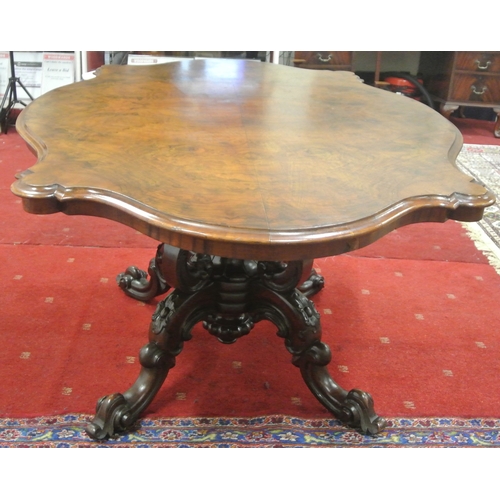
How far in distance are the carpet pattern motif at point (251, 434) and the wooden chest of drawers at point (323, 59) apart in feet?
7.51

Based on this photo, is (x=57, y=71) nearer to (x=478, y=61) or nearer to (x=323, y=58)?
(x=323, y=58)

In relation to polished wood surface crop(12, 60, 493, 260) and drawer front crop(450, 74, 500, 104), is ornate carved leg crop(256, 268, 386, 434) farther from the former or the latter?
drawer front crop(450, 74, 500, 104)

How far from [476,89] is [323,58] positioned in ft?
3.07

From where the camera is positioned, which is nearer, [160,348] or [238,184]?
[238,184]

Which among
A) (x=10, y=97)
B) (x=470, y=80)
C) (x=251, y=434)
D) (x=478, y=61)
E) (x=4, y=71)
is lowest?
(x=251, y=434)

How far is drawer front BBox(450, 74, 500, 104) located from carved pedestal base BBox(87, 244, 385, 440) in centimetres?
243

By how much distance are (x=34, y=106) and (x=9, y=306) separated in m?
0.63

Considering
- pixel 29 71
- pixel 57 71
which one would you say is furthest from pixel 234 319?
pixel 29 71

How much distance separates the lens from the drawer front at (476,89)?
3152mm

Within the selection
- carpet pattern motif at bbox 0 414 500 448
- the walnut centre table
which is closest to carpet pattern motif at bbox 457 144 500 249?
the walnut centre table

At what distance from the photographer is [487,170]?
271cm

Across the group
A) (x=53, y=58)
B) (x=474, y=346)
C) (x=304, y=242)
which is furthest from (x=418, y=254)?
(x=53, y=58)

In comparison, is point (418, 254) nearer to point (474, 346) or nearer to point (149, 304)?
point (474, 346)

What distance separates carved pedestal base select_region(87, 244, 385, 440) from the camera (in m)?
1.16
